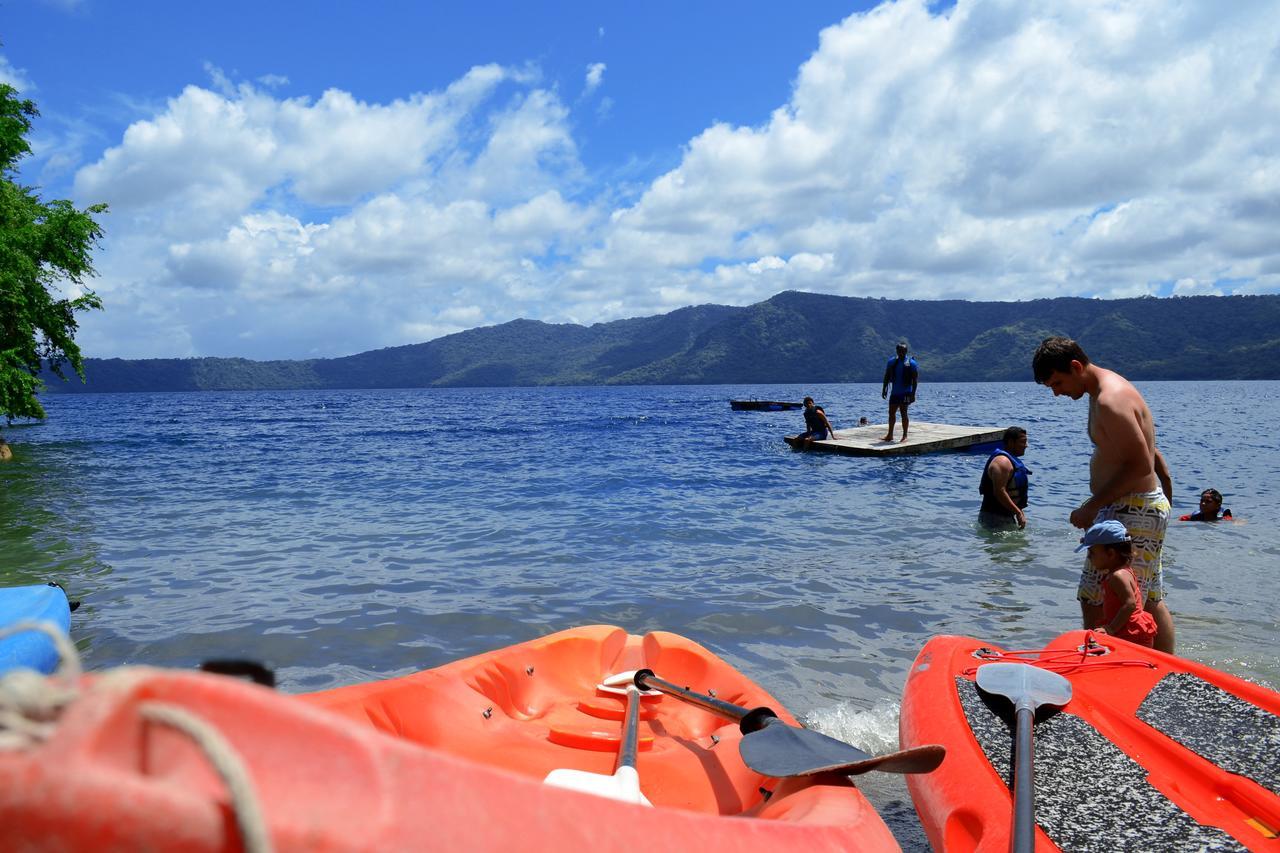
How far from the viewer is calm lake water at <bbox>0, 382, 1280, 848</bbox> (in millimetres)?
5832

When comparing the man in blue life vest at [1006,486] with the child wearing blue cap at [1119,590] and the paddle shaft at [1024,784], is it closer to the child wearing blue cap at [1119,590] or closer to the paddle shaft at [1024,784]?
the child wearing blue cap at [1119,590]

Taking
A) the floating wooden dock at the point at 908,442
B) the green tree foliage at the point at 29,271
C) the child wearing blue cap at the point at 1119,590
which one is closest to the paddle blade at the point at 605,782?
the child wearing blue cap at the point at 1119,590

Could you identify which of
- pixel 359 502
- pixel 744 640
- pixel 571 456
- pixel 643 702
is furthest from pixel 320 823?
pixel 571 456

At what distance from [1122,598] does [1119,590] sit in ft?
0.16

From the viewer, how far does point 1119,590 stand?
4.31m

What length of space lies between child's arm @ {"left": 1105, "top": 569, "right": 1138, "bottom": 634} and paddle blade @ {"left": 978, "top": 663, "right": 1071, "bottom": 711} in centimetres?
142

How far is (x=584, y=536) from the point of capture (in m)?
10.2

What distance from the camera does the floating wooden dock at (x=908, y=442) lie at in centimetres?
1847

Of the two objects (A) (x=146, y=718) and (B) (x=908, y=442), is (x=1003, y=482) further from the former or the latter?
(A) (x=146, y=718)

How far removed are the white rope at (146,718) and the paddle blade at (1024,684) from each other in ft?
9.78

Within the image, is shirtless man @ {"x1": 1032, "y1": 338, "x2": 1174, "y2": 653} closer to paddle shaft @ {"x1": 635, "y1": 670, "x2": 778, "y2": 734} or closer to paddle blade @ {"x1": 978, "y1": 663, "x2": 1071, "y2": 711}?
paddle blade @ {"x1": 978, "y1": 663, "x2": 1071, "y2": 711}

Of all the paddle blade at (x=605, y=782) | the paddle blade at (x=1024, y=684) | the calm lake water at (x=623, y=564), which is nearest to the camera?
the paddle blade at (x=605, y=782)

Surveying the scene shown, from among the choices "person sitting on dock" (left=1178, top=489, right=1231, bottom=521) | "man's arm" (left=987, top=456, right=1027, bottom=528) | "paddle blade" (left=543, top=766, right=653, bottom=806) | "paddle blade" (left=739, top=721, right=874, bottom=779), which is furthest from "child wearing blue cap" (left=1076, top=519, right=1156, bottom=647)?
"person sitting on dock" (left=1178, top=489, right=1231, bottom=521)

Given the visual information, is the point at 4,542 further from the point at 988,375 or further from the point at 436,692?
Answer: the point at 988,375
